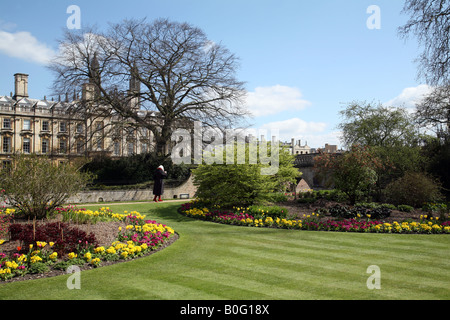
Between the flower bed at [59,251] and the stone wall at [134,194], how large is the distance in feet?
48.4

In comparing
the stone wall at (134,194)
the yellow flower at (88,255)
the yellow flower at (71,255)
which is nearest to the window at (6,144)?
the stone wall at (134,194)

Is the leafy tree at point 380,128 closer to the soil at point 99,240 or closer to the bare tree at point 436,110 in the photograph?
the bare tree at point 436,110

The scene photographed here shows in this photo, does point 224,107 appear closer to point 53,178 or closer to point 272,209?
point 272,209

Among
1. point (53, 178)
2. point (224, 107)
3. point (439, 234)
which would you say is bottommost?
point (439, 234)

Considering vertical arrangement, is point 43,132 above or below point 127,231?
above

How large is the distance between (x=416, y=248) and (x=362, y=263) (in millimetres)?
2676

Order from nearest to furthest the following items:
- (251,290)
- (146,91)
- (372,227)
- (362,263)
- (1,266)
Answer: (251,290), (1,266), (362,263), (372,227), (146,91)

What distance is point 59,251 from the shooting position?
8.30m

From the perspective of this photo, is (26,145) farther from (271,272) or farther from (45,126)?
(271,272)

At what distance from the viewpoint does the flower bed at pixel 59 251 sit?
750 cm

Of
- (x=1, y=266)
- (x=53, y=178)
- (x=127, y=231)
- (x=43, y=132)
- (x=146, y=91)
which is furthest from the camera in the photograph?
(x=43, y=132)

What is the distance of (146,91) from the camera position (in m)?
29.8

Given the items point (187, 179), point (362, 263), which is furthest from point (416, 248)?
point (187, 179)

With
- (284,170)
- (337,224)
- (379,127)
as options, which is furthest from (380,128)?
(337,224)
